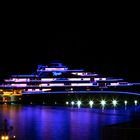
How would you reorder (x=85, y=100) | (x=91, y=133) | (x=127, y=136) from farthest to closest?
(x=85, y=100) < (x=91, y=133) < (x=127, y=136)

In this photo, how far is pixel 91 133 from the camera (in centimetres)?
2619

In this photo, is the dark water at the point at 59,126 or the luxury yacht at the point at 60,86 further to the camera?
the luxury yacht at the point at 60,86

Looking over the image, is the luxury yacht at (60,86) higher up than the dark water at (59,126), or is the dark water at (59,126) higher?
the luxury yacht at (60,86)

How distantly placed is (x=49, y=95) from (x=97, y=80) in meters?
9.49

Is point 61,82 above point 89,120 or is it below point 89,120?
above

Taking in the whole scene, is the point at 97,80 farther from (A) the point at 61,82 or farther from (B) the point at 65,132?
(B) the point at 65,132

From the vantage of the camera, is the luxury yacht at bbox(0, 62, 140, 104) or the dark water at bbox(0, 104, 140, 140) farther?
the luxury yacht at bbox(0, 62, 140, 104)

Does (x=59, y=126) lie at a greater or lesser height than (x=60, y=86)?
lesser

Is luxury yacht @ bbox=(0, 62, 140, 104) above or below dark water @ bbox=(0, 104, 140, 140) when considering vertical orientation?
above

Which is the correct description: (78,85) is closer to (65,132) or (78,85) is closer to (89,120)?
(89,120)

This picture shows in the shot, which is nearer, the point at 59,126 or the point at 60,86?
the point at 59,126

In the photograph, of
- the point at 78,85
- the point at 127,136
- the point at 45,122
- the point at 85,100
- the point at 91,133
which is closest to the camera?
the point at 127,136

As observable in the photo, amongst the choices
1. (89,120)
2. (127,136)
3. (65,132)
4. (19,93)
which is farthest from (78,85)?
Result: (127,136)

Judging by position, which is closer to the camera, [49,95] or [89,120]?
[89,120]
